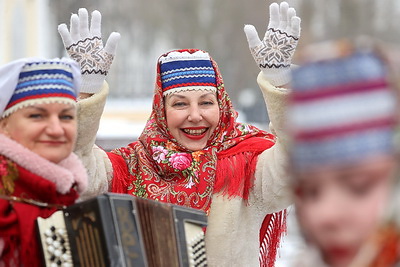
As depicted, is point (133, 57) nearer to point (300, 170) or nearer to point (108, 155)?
point (108, 155)

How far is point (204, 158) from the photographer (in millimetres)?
3977

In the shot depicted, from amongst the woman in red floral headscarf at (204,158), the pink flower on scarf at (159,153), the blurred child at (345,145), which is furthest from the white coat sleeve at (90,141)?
the blurred child at (345,145)

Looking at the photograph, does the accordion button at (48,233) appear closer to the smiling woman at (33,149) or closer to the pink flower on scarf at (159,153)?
the smiling woman at (33,149)

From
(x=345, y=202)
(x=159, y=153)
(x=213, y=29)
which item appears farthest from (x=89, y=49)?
(x=213, y=29)

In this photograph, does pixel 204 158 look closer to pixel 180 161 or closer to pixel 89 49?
pixel 180 161

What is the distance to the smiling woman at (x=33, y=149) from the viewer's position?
3.00 meters

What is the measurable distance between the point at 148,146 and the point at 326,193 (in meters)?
2.23

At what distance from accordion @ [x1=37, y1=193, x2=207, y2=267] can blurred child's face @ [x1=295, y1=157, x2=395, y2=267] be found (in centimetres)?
110

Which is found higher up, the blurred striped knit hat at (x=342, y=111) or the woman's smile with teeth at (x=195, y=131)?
the blurred striped knit hat at (x=342, y=111)

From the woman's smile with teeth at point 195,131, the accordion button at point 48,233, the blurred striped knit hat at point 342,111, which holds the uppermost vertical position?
the blurred striped knit hat at point 342,111

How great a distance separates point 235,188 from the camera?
3902 mm

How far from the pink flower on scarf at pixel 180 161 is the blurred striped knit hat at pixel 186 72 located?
0.97 feet

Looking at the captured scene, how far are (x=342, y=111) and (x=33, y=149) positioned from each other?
1.51 metres

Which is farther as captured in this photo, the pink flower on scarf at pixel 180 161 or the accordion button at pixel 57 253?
the pink flower on scarf at pixel 180 161
